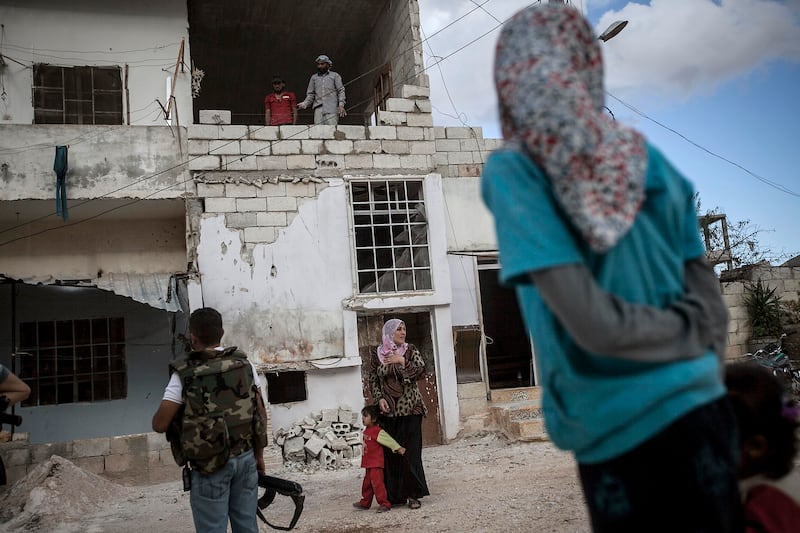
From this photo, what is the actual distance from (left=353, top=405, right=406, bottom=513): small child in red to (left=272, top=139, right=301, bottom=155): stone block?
17.3 feet

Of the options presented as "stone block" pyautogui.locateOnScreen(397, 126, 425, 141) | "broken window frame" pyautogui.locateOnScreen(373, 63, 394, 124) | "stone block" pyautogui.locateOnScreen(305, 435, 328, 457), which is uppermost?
"broken window frame" pyautogui.locateOnScreen(373, 63, 394, 124)

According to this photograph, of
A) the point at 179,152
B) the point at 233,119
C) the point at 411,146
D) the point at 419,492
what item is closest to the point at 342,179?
the point at 411,146

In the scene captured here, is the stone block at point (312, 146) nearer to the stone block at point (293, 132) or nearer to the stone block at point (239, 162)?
the stone block at point (293, 132)

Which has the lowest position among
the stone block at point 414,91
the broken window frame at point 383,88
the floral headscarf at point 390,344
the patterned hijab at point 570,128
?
the floral headscarf at point 390,344

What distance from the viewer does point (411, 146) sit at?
1031 centimetres

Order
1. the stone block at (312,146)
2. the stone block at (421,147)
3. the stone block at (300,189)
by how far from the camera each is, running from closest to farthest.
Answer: the stone block at (300,189) → the stone block at (312,146) → the stone block at (421,147)

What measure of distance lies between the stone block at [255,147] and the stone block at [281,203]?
0.73 metres

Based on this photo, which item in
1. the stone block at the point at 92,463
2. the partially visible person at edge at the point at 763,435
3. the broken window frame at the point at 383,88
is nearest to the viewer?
the partially visible person at edge at the point at 763,435

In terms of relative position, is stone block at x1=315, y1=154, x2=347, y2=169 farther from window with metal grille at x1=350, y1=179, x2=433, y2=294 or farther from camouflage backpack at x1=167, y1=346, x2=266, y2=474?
camouflage backpack at x1=167, y1=346, x2=266, y2=474

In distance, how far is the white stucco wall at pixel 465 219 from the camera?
10.7 m

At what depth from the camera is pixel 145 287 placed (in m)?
9.52

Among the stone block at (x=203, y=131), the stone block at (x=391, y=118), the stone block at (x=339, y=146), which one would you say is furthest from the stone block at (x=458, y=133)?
the stone block at (x=203, y=131)

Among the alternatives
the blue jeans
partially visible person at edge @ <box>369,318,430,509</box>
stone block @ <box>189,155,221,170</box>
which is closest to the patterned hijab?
the blue jeans

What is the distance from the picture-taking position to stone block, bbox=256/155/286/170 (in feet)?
31.9
